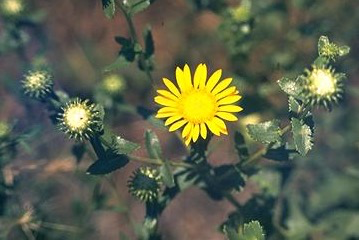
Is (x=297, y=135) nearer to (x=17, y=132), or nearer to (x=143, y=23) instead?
(x=17, y=132)

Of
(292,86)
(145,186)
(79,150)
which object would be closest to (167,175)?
(145,186)

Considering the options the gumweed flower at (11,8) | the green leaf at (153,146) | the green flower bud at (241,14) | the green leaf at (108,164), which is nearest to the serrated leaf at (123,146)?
the green leaf at (108,164)

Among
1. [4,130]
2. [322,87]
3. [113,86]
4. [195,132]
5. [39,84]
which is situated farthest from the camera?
[113,86]

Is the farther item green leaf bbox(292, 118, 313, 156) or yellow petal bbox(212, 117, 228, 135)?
yellow petal bbox(212, 117, 228, 135)

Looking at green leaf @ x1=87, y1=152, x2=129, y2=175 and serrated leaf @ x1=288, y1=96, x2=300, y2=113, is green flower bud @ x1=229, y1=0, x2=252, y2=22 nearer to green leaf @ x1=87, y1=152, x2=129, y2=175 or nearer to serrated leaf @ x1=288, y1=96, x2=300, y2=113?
serrated leaf @ x1=288, y1=96, x2=300, y2=113

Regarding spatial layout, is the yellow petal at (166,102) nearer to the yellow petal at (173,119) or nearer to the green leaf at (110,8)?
the yellow petal at (173,119)

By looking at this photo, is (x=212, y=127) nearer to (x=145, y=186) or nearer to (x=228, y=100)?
(x=228, y=100)

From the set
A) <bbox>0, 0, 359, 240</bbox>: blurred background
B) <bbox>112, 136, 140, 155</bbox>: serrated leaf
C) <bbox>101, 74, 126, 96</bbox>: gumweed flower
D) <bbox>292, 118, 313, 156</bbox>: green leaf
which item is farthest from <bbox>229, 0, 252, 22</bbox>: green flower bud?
<bbox>112, 136, 140, 155</bbox>: serrated leaf

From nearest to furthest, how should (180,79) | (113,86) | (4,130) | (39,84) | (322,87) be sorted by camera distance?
1. (322,87)
2. (180,79)
3. (39,84)
4. (4,130)
5. (113,86)
